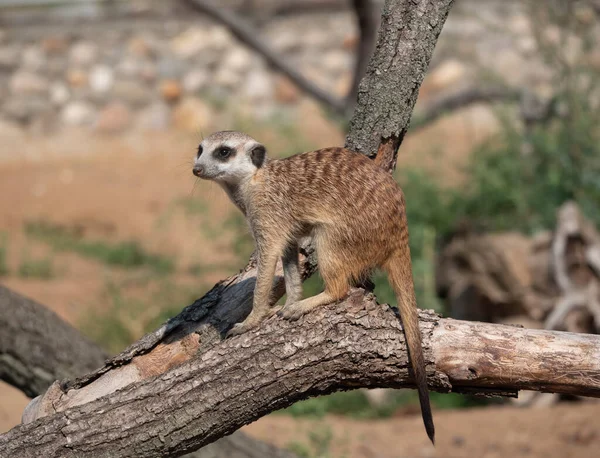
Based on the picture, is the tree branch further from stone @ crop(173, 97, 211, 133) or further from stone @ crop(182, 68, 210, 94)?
stone @ crop(182, 68, 210, 94)

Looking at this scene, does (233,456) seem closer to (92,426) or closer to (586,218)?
(92,426)

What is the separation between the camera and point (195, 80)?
34.9ft

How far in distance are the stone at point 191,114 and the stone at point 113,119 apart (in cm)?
58

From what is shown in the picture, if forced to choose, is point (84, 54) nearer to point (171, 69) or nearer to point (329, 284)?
point (171, 69)

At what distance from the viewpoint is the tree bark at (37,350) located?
3.00 metres

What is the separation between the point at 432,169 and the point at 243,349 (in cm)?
493

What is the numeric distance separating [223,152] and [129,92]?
8.20 metres

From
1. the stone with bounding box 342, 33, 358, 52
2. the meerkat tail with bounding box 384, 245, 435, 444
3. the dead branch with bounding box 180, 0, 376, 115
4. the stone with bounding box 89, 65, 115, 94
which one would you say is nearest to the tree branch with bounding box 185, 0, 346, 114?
the dead branch with bounding box 180, 0, 376, 115

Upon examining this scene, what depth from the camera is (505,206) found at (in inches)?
249

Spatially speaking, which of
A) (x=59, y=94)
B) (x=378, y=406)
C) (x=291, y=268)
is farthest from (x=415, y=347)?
(x=59, y=94)

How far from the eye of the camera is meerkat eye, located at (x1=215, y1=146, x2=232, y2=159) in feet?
8.82

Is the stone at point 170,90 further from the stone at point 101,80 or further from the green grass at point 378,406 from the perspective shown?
the green grass at point 378,406

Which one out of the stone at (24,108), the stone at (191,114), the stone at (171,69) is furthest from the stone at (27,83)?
the stone at (191,114)

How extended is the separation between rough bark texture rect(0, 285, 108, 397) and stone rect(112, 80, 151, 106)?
776cm
